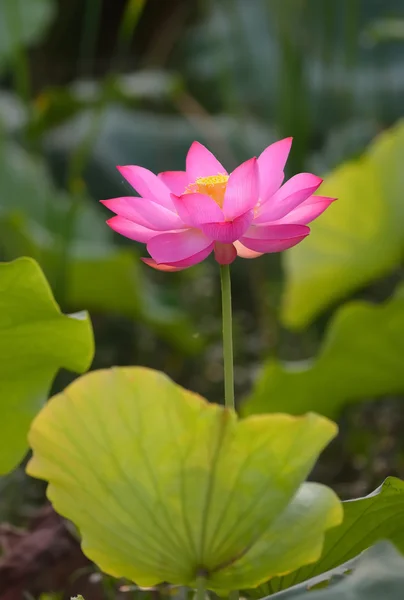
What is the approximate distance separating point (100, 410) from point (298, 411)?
2.07 ft

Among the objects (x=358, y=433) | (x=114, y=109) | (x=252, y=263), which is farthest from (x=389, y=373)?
(x=114, y=109)

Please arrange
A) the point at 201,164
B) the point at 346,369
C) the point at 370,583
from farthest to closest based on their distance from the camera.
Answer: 1. the point at 346,369
2. the point at 201,164
3. the point at 370,583

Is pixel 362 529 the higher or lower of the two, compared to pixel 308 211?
lower

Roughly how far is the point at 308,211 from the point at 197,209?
0.21ft

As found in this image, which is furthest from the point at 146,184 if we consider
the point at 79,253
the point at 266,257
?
the point at 266,257

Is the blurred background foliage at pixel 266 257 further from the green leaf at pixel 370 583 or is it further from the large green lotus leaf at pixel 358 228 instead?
the green leaf at pixel 370 583

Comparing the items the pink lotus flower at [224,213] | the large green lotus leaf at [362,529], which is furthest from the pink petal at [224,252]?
the large green lotus leaf at [362,529]

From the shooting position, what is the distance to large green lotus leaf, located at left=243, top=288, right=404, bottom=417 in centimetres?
88

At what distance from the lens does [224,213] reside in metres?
0.44

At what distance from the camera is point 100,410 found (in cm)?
40

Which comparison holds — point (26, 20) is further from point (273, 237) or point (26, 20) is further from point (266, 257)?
point (273, 237)

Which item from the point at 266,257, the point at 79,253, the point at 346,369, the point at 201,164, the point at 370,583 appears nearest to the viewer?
the point at 370,583

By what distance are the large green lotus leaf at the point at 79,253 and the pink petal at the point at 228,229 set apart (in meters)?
0.81

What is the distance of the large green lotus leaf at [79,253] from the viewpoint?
1.38m
